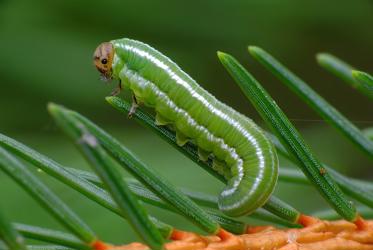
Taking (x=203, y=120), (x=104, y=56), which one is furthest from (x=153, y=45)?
(x=203, y=120)

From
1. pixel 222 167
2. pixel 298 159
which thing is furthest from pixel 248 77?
pixel 222 167

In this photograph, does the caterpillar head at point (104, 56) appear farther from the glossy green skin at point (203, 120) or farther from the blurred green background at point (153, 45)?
the blurred green background at point (153, 45)

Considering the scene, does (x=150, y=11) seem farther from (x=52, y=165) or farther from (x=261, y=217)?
(x=52, y=165)

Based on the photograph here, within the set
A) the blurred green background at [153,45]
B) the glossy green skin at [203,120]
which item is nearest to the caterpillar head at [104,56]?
the glossy green skin at [203,120]

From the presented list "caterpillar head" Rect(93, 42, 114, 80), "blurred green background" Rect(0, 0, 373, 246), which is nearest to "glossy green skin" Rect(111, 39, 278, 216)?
"caterpillar head" Rect(93, 42, 114, 80)

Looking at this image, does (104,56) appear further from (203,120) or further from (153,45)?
(153,45)

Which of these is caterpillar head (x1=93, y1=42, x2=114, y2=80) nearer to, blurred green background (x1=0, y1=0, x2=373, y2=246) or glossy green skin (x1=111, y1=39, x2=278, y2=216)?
Answer: glossy green skin (x1=111, y1=39, x2=278, y2=216)

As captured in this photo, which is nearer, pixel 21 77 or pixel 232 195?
pixel 232 195
